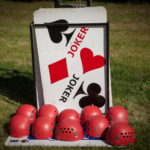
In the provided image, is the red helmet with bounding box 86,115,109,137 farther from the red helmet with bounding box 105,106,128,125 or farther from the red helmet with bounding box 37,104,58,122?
the red helmet with bounding box 37,104,58,122

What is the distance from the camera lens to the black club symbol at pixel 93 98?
404 centimetres

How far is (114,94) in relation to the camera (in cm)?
496

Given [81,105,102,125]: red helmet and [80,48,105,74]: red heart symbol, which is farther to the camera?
[80,48,105,74]: red heart symbol

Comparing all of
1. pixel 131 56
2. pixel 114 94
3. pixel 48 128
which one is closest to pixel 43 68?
pixel 48 128

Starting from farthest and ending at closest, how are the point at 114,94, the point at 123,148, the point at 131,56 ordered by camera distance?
the point at 131,56, the point at 114,94, the point at 123,148

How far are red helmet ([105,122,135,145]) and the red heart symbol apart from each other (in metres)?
1.18

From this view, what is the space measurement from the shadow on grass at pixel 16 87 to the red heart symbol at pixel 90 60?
56.9 inches

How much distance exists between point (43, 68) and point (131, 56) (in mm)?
4311

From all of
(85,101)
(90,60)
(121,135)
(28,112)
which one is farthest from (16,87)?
(121,135)

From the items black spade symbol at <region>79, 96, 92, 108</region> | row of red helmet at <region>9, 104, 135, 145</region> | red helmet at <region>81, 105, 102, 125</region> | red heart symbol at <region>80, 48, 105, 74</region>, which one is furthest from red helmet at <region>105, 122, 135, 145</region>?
red heart symbol at <region>80, 48, 105, 74</region>

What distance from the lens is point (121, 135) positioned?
10.2 feet

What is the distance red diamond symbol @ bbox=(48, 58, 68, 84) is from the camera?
12.9 feet

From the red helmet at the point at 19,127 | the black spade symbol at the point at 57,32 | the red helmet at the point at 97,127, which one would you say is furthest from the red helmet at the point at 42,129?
the black spade symbol at the point at 57,32

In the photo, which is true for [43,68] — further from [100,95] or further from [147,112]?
[147,112]
